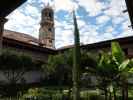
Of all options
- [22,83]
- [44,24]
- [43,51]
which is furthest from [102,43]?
[44,24]

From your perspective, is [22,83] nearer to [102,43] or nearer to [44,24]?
[102,43]

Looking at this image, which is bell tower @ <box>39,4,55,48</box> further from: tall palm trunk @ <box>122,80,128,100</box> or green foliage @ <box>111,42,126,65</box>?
green foliage @ <box>111,42,126,65</box>

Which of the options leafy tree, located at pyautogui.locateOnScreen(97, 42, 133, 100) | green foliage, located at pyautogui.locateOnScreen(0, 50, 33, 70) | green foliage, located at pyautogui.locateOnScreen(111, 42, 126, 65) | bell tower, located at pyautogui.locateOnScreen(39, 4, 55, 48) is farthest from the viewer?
bell tower, located at pyautogui.locateOnScreen(39, 4, 55, 48)

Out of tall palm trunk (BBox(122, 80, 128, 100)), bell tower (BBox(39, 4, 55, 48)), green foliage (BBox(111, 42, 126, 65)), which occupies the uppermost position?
bell tower (BBox(39, 4, 55, 48))

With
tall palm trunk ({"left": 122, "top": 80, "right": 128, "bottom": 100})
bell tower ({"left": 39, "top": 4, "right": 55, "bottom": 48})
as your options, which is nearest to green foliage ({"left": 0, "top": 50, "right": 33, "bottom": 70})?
tall palm trunk ({"left": 122, "top": 80, "right": 128, "bottom": 100})

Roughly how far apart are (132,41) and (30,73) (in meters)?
12.8

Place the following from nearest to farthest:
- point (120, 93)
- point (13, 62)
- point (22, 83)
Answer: point (120, 93) < point (13, 62) < point (22, 83)

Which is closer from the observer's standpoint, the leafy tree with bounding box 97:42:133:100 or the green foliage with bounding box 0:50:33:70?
the leafy tree with bounding box 97:42:133:100

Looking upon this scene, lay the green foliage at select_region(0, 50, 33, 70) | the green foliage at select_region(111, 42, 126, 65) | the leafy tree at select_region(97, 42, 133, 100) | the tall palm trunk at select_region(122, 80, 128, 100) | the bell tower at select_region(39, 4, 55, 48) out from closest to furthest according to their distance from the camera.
→ the leafy tree at select_region(97, 42, 133, 100) → the green foliage at select_region(111, 42, 126, 65) → the tall palm trunk at select_region(122, 80, 128, 100) → the green foliage at select_region(0, 50, 33, 70) → the bell tower at select_region(39, 4, 55, 48)

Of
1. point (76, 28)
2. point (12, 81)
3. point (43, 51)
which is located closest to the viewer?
point (76, 28)

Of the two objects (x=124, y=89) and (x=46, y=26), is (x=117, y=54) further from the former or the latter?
(x=46, y=26)

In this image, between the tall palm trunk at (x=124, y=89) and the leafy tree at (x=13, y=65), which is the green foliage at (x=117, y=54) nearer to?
the tall palm trunk at (x=124, y=89)

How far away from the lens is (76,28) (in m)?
8.45

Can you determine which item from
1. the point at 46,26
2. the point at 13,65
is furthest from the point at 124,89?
the point at 46,26
